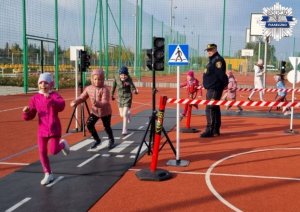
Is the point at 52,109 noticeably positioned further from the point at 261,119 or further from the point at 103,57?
the point at 103,57

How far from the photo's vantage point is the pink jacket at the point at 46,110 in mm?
5508

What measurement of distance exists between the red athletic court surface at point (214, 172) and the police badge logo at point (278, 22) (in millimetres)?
10104

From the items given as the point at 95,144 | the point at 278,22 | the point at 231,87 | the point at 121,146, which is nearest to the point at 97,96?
the point at 95,144

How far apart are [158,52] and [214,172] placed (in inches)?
96.2

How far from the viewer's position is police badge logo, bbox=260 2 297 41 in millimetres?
19656

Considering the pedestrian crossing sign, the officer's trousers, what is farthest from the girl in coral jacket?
the officer's trousers

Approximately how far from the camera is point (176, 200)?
509 centimetres

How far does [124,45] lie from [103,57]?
3.00 meters

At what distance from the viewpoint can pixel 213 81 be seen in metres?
9.57

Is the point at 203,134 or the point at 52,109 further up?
the point at 52,109

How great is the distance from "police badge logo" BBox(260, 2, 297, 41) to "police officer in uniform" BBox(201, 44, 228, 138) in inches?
454

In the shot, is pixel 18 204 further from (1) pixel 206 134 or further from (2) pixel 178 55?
(1) pixel 206 134

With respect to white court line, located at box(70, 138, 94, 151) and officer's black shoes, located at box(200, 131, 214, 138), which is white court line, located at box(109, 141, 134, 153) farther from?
officer's black shoes, located at box(200, 131, 214, 138)

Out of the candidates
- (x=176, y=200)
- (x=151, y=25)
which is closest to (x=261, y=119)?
(x=176, y=200)
